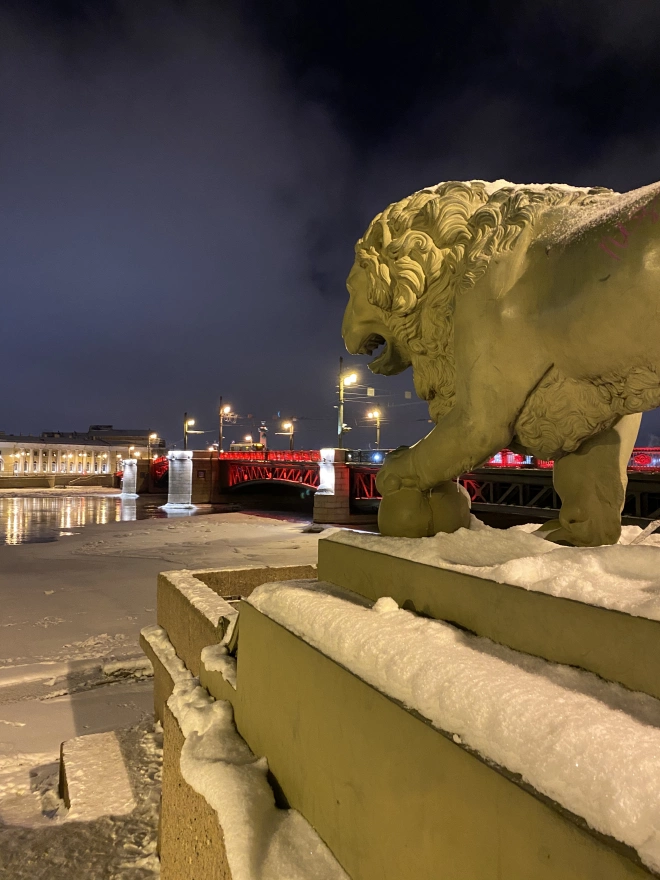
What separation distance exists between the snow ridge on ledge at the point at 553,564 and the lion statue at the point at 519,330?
0.97ft

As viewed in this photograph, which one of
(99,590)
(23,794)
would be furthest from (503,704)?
(99,590)

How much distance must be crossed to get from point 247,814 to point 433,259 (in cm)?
211

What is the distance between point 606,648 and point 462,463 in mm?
1022

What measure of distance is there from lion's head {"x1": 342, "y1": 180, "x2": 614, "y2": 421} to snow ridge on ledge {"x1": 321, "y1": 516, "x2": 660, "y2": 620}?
26.0 inches

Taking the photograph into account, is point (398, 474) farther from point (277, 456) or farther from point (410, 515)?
point (277, 456)

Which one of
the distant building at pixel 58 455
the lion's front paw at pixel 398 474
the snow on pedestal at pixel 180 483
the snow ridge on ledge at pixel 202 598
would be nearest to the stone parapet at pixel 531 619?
the lion's front paw at pixel 398 474

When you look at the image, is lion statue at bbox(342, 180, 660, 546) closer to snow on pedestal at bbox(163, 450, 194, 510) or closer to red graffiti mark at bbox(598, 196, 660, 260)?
red graffiti mark at bbox(598, 196, 660, 260)

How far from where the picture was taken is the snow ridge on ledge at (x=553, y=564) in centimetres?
123

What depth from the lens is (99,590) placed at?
29.8ft

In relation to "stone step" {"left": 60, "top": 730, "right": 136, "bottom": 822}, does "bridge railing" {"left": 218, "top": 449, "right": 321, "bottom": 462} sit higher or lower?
higher

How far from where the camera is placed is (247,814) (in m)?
1.69

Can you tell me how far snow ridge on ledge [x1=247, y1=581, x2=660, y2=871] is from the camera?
0.83 meters

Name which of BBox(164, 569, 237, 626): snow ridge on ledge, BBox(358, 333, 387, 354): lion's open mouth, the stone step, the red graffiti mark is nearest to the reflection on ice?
BBox(164, 569, 237, 626): snow ridge on ledge

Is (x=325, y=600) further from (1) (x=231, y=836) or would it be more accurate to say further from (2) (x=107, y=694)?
(2) (x=107, y=694)
